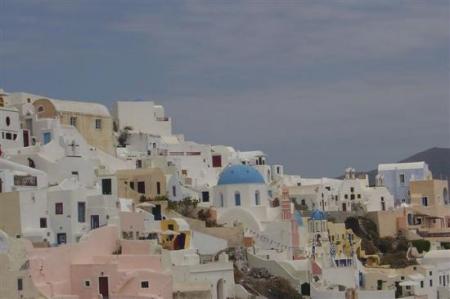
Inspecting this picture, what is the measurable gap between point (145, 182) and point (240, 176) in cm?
378

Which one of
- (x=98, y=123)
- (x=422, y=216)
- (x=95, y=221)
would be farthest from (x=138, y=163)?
(x=422, y=216)

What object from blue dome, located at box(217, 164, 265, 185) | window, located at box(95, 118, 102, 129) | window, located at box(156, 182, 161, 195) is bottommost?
window, located at box(156, 182, 161, 195)

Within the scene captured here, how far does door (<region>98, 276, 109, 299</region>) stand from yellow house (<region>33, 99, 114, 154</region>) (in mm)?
14283

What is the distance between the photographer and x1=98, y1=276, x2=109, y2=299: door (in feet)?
Answer: 103

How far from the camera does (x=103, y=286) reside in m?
31.6

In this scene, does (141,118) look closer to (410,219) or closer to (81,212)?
(410,219)

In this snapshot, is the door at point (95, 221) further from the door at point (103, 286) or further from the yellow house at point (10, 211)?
the door at point (103, 286)

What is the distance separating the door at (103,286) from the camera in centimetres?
3152

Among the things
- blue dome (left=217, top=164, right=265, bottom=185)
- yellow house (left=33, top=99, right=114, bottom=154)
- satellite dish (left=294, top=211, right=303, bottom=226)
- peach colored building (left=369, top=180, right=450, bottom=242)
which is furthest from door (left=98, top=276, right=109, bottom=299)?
peach colored building (left=369, top=180, right=450, bottom=242)

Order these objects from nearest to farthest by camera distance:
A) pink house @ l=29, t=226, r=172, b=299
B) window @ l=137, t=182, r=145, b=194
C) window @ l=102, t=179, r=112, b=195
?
1. pink house @ l=29, t=226, r=172, b=299
2. window @ l=102, t=179, r=112, b=195
3. window @ l=137, t=182, r=145, b=194

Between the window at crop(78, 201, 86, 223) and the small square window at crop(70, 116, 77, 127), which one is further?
Result: the small square window at crop(70, 116, 77, 127)

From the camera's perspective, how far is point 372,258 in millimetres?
46875

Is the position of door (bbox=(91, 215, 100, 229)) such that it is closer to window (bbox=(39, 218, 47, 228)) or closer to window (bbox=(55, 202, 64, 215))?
window (bbox=(55, 202, 64, 215))

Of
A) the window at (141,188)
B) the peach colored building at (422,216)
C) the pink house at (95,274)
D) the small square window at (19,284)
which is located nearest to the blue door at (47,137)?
the window at (141,188)
